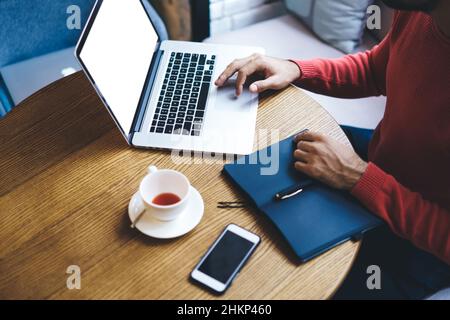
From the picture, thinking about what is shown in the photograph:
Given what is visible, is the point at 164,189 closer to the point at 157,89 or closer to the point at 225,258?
the point at 225,258

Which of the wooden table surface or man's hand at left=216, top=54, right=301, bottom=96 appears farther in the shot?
man's hand at left=216, top=54, right=301, bottom=96

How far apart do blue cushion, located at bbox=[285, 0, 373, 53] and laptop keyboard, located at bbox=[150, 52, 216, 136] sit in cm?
68

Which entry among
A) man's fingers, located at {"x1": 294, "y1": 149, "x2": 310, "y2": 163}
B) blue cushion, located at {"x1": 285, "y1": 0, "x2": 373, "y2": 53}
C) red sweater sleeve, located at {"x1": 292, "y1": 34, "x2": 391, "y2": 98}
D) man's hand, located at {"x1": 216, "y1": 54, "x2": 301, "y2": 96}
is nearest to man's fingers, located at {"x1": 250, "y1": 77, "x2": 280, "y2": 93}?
man's hand, located at {"x1": 216, "y1": 54, "x2": 301, "y2": 96}

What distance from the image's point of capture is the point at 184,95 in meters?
1.08

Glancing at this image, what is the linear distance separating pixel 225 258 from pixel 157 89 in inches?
18.7

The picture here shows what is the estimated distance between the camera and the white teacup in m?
0.83

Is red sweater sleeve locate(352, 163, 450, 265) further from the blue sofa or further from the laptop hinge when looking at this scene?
the blue sofa

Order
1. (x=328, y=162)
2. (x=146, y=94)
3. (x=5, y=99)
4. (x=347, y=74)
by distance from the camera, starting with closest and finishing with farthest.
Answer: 1. (x=328, y=162)
2. (x=146, y=94)
3. (x=347, y=74)
4. (x=5, y=99)

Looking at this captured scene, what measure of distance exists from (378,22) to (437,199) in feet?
3.03

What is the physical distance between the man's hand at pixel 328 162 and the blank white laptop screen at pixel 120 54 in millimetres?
386

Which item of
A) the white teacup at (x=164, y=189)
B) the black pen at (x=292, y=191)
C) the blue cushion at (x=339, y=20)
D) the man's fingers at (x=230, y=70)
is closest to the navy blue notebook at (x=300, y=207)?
the black pen at (x=292, y=191)

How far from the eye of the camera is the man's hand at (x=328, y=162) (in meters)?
0.92

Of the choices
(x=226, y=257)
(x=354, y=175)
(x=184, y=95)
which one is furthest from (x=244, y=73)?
(x=226, y=257)
